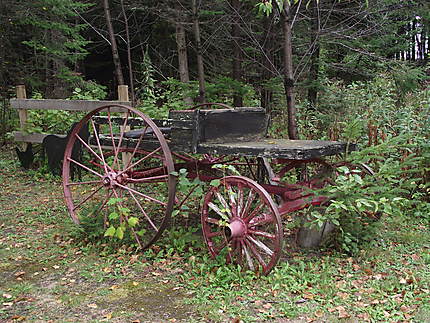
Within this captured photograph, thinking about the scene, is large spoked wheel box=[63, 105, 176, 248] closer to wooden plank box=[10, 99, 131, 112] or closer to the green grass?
the green grass

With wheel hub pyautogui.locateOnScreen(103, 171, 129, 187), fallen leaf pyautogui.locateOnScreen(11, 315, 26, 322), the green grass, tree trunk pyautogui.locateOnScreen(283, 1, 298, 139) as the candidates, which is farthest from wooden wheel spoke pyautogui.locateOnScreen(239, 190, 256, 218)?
tree trunk pyautogui.locateOnScreen(283, 1, 298, 139)

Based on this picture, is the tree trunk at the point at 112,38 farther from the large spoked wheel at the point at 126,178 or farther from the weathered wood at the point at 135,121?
the weathered wood at the point at 135,121

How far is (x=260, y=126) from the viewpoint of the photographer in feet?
17.4

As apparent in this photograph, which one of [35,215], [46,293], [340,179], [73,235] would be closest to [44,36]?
[35,215]

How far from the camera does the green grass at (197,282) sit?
3.70 m

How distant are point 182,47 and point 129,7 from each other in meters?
3.53

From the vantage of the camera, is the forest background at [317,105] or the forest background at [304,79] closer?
the forest background at [317,105]

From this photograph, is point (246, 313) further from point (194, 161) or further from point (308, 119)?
point (308, 119)

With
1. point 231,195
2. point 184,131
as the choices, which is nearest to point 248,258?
point 231,195

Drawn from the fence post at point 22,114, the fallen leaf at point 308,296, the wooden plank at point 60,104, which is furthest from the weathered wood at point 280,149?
the fence post at point 22,114

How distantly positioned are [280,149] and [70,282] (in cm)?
235

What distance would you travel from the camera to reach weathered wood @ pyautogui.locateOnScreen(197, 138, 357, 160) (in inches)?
166

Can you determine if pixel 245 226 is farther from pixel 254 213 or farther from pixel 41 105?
pixel 41 105

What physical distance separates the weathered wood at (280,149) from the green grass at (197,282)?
1058mm
